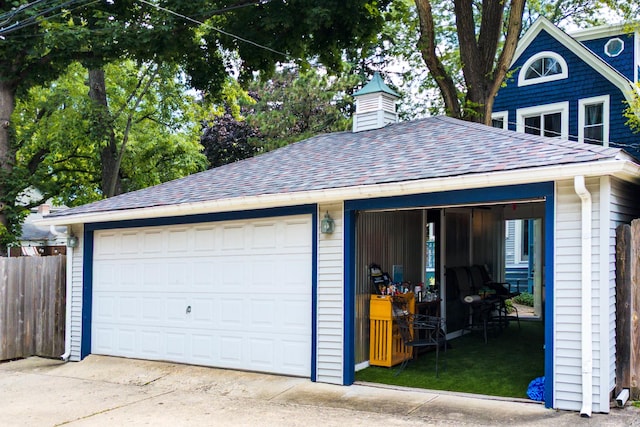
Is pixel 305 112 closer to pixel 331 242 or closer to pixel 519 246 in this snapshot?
pixel 519 246

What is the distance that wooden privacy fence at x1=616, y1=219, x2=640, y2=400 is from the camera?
20.0 feet

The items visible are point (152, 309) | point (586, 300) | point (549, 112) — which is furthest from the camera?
point (549, 112)

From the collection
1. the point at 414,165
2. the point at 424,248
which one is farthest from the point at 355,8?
the point at 414,165

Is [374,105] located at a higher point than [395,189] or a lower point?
higher

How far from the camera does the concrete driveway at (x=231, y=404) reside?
5.89 metres

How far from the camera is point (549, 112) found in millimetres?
15859

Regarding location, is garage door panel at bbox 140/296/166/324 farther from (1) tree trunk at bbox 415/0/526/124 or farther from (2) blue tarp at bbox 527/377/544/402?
(1) tree trunk at bbox 415/0/526/124

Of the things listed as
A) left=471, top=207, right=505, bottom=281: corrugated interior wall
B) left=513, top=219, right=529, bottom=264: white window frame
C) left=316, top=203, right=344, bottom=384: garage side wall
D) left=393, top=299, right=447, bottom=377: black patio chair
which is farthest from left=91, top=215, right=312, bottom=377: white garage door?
left=513, top=219, right=529, bottom=264: white window frame

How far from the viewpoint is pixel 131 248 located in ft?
32.2

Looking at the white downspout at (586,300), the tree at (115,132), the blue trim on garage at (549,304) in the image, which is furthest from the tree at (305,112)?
the white downspout at (586,300)

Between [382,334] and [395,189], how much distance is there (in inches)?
89.3

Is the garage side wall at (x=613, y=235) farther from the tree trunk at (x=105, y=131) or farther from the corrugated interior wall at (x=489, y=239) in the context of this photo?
the tree trunk at (x=105, y=131)

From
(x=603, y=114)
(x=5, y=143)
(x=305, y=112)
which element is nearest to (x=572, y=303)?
(x=603, y=114)

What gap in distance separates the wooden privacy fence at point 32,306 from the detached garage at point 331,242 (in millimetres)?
419
